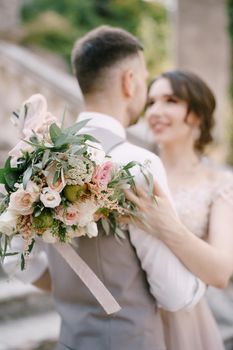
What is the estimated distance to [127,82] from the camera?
191cm

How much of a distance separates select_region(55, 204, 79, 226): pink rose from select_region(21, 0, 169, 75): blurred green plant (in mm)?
10731

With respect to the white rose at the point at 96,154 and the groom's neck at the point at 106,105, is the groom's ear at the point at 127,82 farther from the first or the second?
the white rose at the point at 96,154

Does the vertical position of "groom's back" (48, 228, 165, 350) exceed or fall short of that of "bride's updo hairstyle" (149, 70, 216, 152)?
it falls short

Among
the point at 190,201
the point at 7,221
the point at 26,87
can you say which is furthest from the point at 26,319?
the point at 26,87

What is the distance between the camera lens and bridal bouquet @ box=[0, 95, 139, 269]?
1536 millimetres

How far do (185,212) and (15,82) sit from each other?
14.8 feet

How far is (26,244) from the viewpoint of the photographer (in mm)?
1608

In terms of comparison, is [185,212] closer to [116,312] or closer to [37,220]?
[116,312]

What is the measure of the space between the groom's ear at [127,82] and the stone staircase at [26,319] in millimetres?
1943

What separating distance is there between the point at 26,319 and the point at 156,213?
218 centimetres

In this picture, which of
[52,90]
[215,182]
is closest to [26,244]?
[215,182]

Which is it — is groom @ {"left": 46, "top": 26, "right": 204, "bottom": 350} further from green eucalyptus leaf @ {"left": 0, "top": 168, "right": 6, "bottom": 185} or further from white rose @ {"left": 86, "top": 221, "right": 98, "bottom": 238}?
green eucalyptus leaf @ {"left": 0, "top": 168, "right": 6, "bottom": 185}

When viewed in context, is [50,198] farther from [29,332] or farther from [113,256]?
[29,332]

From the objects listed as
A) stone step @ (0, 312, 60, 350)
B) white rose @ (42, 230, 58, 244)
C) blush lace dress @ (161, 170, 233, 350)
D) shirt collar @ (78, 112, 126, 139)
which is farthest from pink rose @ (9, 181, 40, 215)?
stone step @ (0, 312, 60, 350)
